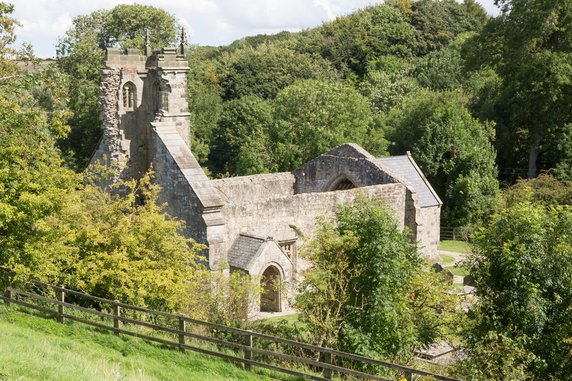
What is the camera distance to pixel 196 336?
51.3 feet

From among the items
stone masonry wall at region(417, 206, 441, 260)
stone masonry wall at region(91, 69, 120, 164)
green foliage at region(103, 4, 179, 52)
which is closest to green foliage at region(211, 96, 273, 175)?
green foliage at region(103, 4, 179, 52)

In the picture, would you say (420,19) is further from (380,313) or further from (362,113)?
(380,313)

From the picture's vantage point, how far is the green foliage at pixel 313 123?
149 feet

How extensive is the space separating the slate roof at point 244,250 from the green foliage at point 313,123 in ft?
65.7

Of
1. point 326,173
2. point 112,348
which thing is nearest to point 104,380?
point 112,348

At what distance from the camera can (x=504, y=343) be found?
52.6 feet

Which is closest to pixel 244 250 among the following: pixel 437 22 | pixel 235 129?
pixel 235 129

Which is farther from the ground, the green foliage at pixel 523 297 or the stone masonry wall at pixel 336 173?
the stone masonry wall at pixel 336 173

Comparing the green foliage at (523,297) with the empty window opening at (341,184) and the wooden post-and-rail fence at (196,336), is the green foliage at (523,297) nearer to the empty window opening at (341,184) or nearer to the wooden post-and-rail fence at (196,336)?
the wooden post-and-rail fence at (196,336)

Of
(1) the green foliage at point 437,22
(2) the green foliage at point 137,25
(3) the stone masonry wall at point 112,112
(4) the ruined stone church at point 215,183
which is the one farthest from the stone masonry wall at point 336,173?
(1) the green foliage at point 437,22

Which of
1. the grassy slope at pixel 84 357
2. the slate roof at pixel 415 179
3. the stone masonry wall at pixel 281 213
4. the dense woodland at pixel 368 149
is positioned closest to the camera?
the grassy slope at pixel 84 357

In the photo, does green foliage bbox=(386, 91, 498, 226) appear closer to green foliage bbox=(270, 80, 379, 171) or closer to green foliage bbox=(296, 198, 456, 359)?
green foliage bbox=(270, 80, 379, 171)

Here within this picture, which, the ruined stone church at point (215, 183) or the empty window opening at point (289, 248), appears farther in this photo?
the empty window opening at point (289, 248)

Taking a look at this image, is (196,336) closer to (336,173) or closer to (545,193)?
(336,173)
